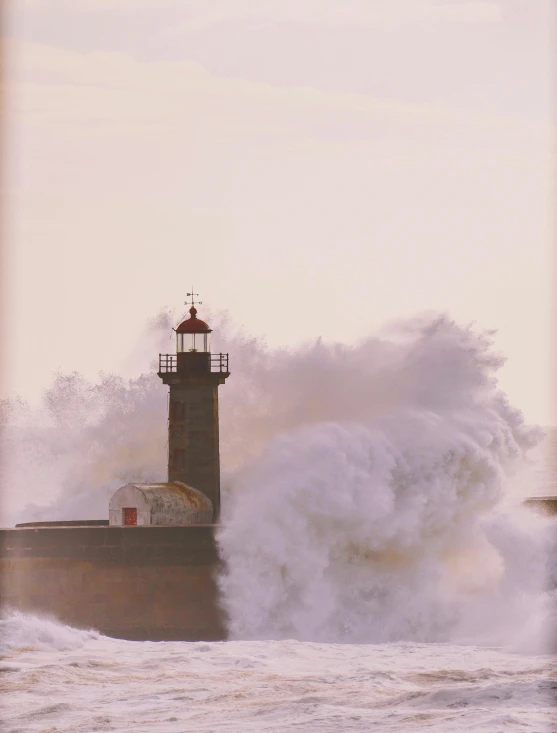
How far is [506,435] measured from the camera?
25625mm

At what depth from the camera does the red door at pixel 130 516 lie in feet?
80.0

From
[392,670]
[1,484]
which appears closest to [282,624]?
[392,670]

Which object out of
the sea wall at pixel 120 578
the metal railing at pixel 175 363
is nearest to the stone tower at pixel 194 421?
the metal railing at pixel 175 363

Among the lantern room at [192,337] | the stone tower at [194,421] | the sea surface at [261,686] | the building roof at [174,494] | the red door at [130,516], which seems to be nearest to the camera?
the sea surface at [261,686]

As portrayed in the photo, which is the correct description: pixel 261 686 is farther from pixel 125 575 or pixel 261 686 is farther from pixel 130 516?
pixel 130 516

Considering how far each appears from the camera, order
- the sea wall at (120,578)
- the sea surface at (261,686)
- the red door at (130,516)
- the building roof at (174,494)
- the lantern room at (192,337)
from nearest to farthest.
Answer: the sea surface at (261,686) → the sea wall at (120,578) → the building roof at (174,494) → the red door at (130,516) → the lantern room at (192,337)

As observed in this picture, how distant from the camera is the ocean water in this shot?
19.0 m

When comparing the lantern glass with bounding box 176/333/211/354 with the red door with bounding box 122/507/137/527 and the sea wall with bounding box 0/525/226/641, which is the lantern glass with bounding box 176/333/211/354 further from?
the sea wall with bounding box 0/525/226/641

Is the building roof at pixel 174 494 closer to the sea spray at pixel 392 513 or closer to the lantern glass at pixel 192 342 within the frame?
the sea spray at pixel 392 513

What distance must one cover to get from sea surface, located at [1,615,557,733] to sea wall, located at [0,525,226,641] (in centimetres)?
32

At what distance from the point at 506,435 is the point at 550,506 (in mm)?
1185

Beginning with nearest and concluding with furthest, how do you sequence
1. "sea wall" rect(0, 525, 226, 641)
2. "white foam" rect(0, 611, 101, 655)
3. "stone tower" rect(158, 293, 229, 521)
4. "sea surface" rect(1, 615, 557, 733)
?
1. "sea surface" rect(1, 615, 557, 733)
2. "white foam" rect(0, 611, 101, 655)
3. "sea wall" rect(0, 525, 226, 641)
4. "stone tower" rect(158, 293, 229, 521)

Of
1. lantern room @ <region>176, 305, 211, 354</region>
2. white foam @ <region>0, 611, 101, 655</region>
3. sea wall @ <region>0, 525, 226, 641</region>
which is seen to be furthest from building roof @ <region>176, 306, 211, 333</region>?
white foam @ <region>0, 611, 101, 655</region>

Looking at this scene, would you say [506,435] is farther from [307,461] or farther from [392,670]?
[392,670]
